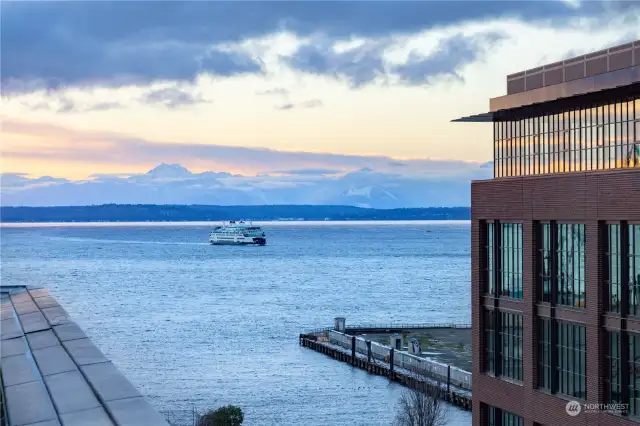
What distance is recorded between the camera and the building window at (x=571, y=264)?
126ft

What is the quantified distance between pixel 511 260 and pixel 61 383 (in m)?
26.6

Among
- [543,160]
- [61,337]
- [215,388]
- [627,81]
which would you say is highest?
[627,81]

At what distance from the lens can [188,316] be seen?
141 m

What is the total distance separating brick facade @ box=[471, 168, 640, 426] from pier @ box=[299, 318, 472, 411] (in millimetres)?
24746

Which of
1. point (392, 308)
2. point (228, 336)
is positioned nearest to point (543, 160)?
point (228, 336)

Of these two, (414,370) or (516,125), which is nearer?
(516,125)

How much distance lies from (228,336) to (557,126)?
79168 millimetres

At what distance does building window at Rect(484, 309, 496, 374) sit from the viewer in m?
45.7

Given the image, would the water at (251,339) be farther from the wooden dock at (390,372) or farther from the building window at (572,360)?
the building window at (572,360)

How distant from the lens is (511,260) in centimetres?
4425

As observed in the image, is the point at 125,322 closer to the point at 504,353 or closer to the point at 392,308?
the point at 392,308

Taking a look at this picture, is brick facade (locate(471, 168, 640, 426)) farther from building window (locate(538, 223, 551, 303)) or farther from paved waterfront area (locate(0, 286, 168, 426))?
paved waterfront area (locate(0, 286, 168, 426))

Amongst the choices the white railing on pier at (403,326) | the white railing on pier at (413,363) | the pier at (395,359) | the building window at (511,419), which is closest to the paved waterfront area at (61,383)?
the building window at (511,419)

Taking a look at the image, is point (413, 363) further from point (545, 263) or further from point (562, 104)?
point (545, 263)
